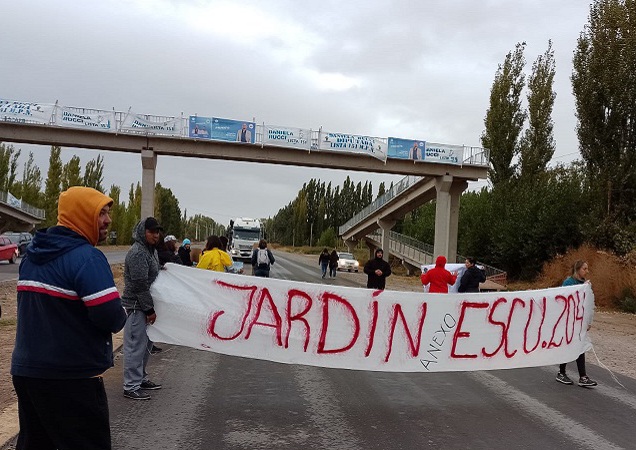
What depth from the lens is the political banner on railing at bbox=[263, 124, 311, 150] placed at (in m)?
33.2

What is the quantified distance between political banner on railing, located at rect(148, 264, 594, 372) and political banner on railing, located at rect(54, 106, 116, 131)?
27.3m

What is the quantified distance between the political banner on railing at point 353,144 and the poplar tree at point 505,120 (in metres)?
12.9

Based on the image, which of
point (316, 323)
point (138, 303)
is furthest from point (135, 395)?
point (316, 323)

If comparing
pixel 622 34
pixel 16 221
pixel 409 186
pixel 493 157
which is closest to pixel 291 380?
pixel 622 34

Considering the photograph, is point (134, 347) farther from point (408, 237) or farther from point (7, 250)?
point (408, 237)

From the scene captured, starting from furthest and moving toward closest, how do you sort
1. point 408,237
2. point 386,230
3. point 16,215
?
point 16,215 < point 386,230 < point 408,237

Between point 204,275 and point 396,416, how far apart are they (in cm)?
279

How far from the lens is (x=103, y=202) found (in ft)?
10.7

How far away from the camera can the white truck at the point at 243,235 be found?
44031mm

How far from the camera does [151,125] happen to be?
106ft

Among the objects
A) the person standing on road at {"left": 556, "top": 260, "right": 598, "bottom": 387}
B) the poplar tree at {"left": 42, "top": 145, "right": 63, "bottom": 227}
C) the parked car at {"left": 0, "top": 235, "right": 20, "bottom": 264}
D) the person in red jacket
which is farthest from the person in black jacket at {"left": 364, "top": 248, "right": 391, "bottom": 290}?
the poplar tree at {"left": 42, "top": 145, "right": 63, "bottom": 227}

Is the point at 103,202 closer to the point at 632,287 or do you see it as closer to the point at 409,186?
the point at 632,287

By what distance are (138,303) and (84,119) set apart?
1092 inches

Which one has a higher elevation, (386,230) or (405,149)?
(405,149)
